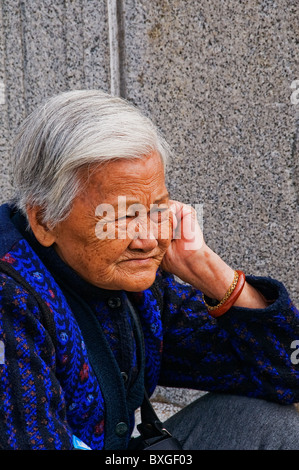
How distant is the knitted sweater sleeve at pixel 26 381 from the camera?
1.66 meters

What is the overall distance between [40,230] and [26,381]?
0.49 m

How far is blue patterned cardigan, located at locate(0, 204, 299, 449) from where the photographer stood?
5.57 feet

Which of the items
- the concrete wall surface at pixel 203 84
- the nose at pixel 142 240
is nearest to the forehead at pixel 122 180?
the nose at pixel 142 240

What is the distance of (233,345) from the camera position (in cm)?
237

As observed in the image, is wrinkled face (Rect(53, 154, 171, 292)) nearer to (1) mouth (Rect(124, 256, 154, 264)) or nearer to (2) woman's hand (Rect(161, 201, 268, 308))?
(1) mouth (Rect(124, 256, 154, 264))

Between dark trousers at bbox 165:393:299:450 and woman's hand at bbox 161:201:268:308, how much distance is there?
37 cm

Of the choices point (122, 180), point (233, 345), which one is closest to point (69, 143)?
point (122, 180)

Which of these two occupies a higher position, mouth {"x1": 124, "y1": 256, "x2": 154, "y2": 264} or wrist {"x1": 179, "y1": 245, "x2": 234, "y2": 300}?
mouth {"x1": 124, "y1": 256, "x2": 154, "y2": 264}

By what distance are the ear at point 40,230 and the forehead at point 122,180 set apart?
0.19 m

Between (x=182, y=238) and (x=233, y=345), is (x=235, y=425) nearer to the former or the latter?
(x=233, y=345)

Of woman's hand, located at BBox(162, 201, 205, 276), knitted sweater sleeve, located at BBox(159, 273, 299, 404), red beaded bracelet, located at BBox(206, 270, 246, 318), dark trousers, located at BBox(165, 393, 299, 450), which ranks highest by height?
woman's hand, located at BBox(162, 201, 205, 276)

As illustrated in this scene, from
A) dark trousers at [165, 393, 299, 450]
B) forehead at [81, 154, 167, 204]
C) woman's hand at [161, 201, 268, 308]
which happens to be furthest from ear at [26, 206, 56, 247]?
dark trousers at [165, 393, 299, 450]

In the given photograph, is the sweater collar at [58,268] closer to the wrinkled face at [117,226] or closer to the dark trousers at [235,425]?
the wrinkled face at [117,226]

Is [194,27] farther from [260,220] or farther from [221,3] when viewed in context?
[260,220]
